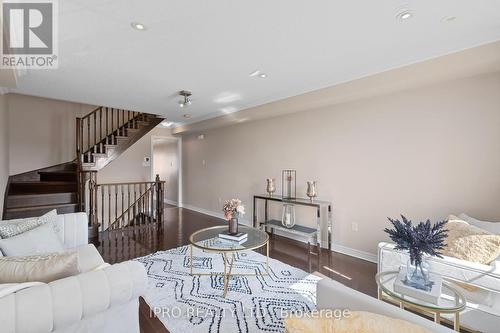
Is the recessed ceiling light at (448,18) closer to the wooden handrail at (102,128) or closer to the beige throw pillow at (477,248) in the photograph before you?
the beige throw pillow at (477,248)

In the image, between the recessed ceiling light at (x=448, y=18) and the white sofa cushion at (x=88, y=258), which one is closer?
the recessed ceiling light at (x=448, y=18)

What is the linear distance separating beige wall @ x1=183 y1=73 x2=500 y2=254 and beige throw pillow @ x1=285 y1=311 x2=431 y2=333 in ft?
7.81

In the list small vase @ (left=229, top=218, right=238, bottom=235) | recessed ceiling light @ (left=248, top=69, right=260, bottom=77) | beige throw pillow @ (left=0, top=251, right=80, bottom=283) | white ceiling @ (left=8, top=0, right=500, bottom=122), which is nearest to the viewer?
beige throw pillow @ (left=0, top=251, right=80, bottom=283)

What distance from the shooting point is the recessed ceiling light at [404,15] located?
181 cm

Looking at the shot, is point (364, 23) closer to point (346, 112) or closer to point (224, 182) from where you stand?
point (346, 112)

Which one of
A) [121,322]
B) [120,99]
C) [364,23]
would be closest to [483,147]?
[364,23]

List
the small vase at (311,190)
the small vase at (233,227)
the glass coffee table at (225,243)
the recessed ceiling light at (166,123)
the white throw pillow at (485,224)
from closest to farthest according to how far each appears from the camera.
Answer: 1. the white throw pillow at (485,224)
2. the glass coffee table at (225,243)
3. the small vase at (233,227)
4. the small vase at (311,190)
5. the recessed ceiling light at (166,123)

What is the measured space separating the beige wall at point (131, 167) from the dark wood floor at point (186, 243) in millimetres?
1758

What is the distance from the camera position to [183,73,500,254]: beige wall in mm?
2510

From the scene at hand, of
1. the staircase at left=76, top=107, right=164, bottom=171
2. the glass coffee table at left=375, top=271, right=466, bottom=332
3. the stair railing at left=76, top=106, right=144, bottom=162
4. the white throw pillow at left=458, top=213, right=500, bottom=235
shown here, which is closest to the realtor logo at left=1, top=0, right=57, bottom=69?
the staircase at left=76, top=107, right=164, bottom=171

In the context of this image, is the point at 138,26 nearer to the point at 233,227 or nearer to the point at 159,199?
the point at 233,227

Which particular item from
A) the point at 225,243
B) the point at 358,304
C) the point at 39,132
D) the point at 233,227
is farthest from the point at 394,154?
the point at 39,132

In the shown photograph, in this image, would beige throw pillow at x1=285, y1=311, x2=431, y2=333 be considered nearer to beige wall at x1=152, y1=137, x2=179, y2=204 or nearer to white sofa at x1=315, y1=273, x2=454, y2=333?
white sofa at x1=315, y1=273, x2=454, y2=333

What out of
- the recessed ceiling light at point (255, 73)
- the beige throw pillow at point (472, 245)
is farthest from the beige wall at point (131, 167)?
the beige throw pillow at point (472, 245)
